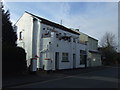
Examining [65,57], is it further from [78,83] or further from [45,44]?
[78,83]

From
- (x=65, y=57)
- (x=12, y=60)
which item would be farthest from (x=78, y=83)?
(x=65, y=57)

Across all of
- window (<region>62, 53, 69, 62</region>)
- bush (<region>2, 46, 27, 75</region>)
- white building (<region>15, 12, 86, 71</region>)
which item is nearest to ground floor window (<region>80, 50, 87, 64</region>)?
white building (<region>15, 12, 86, 71</region>)

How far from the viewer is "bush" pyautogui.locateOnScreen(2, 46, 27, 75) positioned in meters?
16.1

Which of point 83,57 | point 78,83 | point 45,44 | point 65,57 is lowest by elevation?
point 78,83

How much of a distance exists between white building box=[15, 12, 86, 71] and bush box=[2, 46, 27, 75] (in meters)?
4.44

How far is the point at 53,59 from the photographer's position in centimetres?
2383

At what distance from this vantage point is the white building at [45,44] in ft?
78.4

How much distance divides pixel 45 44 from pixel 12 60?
836cm

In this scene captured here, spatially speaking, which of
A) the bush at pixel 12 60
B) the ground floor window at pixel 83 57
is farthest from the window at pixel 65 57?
the bush at pixel 12 60

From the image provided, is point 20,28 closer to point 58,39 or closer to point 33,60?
point 58,39

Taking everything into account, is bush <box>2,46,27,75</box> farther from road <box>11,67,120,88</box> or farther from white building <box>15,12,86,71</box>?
white building <box>15,12,86,71</box>

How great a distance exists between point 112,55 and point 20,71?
147 feet

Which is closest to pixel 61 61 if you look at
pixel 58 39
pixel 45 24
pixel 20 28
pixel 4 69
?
pixel 58 39

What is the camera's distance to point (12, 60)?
55.4ft
